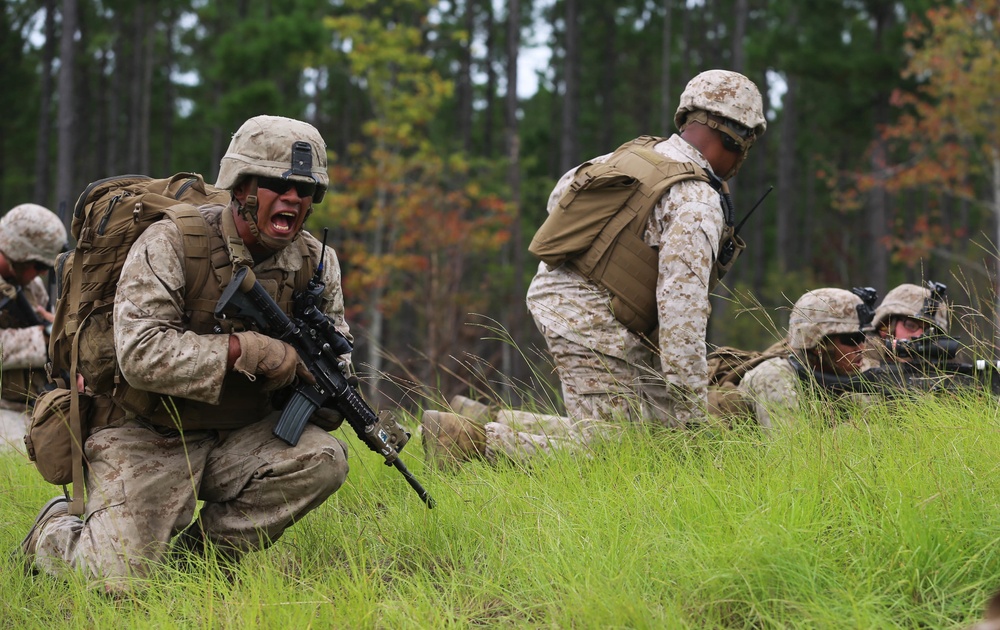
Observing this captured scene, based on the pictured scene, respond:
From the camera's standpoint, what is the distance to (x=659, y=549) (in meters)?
3.06

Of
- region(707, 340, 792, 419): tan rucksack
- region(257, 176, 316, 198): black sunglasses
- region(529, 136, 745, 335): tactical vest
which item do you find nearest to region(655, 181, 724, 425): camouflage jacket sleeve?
region(529, 136, 745, 335): tactical vest

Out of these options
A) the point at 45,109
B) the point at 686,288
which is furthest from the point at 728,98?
the point at 45,109

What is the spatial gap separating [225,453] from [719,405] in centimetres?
250

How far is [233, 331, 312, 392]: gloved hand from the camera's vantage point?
3412mm

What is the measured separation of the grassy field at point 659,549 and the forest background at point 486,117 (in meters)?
2.63

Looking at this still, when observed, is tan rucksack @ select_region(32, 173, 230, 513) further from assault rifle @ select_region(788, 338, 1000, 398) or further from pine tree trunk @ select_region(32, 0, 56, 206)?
pine tree trunk @ select_region(32, 0, 56, 206)

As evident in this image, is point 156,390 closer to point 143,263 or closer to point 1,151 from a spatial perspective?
point 143,263

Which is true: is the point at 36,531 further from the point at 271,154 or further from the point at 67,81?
the point at 67,81

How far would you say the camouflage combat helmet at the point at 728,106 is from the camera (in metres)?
4.69

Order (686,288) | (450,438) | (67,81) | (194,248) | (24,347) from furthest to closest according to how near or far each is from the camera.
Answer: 1. (67,81)
2. (24,347)
3. (450,438)
4. (686,288)
5. (194,248)

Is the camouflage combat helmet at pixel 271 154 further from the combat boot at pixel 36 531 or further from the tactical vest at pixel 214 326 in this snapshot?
the combat boot at pixel 36 531

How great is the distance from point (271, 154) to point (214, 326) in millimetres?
657

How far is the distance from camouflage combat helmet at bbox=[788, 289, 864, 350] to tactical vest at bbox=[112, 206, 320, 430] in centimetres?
256

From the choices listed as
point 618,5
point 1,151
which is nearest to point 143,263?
point 618,5
